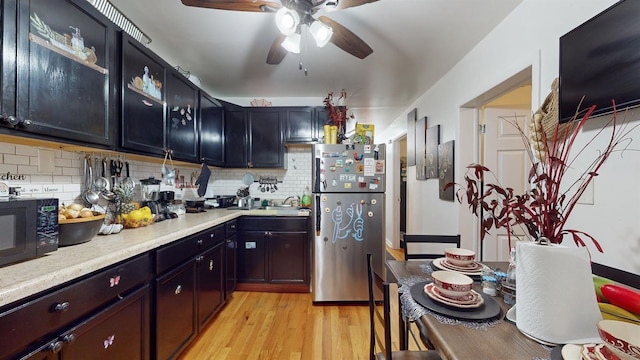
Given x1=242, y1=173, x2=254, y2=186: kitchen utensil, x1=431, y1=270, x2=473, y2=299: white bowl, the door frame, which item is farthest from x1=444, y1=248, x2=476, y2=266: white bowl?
x1=242, y1=173, x2=254, y2=186: kitchen utensil

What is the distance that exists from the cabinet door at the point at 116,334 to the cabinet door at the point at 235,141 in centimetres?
209

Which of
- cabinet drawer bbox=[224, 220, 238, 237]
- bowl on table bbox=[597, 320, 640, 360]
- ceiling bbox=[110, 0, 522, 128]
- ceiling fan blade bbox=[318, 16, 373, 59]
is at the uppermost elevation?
ceiling bbox=[110, 0, 522, 128]

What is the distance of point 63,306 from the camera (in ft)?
3.13

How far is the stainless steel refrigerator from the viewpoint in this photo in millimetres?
2650

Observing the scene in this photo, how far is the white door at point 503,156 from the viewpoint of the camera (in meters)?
2.34

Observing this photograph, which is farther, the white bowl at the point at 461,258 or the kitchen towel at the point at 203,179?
the kitchen towel at the point at 203,179

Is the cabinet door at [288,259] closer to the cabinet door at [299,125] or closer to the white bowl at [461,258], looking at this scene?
the cabinet door at [299,125]

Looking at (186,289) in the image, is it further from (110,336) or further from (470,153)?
(470,153)

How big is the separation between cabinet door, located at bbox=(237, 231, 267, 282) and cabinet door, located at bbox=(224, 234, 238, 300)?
0.09m

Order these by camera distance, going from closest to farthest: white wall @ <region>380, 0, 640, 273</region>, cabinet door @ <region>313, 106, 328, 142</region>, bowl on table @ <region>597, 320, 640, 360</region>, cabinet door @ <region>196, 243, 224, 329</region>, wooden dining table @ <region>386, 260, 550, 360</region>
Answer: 1. bowl on table @ <region>597, 320, 640, 360</region>
2. wooden dining table @ <region>386, 260, 550, 360</region>
3. white wall @ <region>380, 0, 640, 273</region>
4. cabinet door @ <region>196, 243, 224, 329</region>
5. cabinet door @ <region>313, 106, 328, 142</region>

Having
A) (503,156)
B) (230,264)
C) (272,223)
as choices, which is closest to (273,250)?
(272,223)

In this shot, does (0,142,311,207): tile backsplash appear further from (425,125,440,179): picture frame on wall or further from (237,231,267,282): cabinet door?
(425,125,440,179): picture frame on wall

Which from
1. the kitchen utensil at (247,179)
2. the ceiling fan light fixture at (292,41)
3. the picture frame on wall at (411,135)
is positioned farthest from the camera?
the picture frame on wall at (411,135)

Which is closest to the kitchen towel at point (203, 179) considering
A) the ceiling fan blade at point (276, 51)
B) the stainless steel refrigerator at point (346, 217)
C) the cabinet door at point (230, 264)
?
the cabinet door at point (230, 264)
